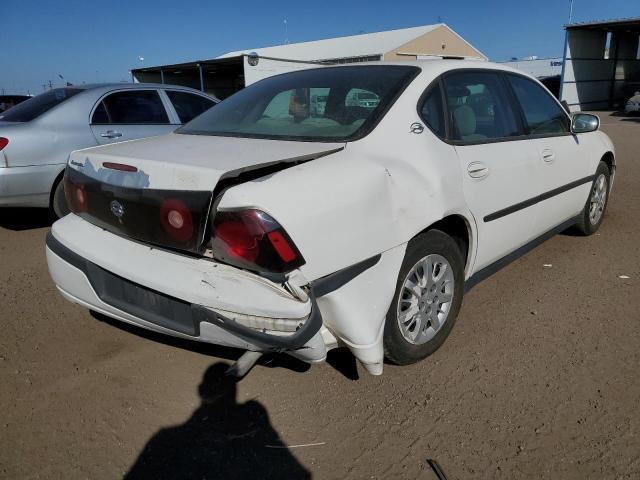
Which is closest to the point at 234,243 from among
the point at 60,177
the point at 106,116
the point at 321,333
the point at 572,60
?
the point at 321,333

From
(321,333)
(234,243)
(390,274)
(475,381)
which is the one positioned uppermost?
(234,243)

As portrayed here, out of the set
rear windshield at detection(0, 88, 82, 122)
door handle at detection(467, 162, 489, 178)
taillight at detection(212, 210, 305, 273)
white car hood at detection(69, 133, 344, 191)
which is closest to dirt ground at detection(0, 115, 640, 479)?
taillight at detection(212, 210, 305, 273)

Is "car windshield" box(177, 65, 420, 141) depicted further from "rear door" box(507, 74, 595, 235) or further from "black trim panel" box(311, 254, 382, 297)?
"rear door" box(507, 74, 595, 235)

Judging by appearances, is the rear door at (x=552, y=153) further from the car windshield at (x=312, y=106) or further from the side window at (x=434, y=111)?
the car windshield at (x=312, y=106)

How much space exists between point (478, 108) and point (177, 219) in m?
2.00

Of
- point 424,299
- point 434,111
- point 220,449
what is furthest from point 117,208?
point 434,111

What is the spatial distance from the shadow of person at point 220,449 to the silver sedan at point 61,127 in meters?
3.44

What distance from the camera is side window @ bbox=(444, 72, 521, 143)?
112 inches

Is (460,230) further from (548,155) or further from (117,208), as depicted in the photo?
(117,208)

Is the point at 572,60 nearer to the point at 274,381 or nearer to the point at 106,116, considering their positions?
the point at 106,116

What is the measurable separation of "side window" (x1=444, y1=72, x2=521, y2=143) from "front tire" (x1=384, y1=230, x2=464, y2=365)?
647mm

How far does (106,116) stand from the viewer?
5.41 meters

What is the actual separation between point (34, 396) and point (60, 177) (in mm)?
3080

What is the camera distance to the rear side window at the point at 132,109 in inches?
214
